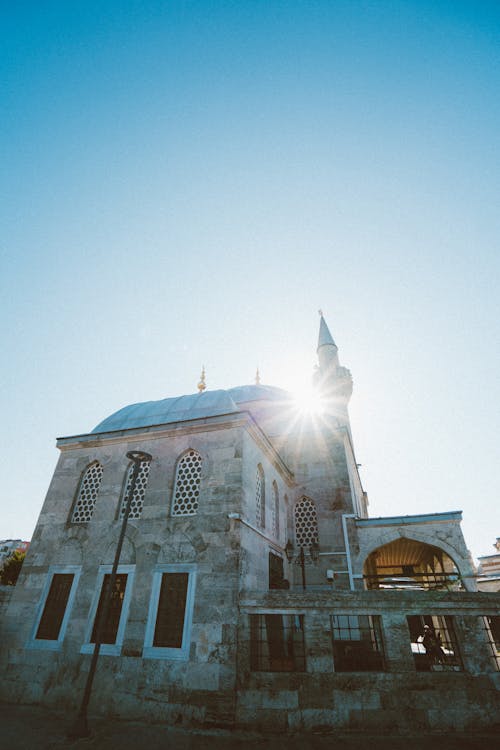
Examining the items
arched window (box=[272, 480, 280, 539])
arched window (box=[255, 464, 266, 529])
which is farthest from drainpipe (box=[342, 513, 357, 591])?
arched window (box=[255, 464, 266, 529])

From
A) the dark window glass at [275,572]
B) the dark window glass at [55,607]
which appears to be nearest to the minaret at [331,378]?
the dark window glass at [275,572]

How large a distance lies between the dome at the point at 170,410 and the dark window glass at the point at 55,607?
14.5ft

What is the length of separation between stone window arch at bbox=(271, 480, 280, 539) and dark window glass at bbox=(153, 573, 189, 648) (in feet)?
14.2

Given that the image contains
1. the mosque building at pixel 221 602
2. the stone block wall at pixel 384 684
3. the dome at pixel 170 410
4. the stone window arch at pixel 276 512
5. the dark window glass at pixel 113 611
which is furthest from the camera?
the stone window arch at pixel 276 512

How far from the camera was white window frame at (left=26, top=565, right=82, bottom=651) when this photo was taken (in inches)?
355

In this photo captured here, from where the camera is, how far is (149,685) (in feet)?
25.2

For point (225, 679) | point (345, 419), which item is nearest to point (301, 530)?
point (345, 419)

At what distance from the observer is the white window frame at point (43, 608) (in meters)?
9.02

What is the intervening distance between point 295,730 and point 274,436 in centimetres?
1112

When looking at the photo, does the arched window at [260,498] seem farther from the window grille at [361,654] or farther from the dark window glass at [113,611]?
the dark window glass at [113,611]

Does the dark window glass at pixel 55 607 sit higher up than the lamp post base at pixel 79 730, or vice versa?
the dark window glass at pixel 55 607

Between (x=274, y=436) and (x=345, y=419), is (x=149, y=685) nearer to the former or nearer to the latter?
(x=274, y=436)

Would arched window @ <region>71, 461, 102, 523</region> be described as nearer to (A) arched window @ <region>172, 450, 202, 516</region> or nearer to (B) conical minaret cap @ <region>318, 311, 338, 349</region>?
(A) arched window @ <region>172, 450, 202, 516</region>

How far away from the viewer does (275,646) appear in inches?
364
